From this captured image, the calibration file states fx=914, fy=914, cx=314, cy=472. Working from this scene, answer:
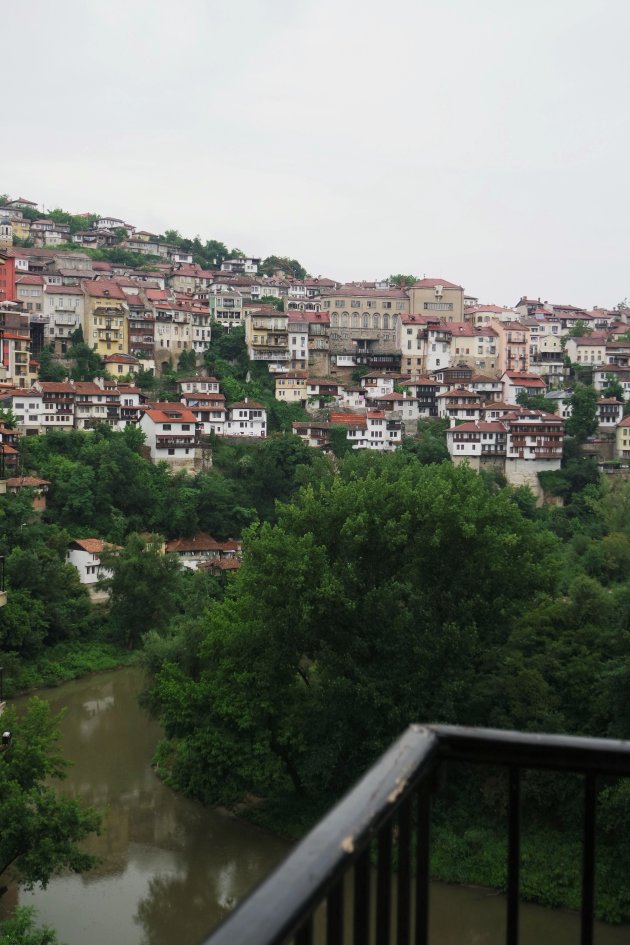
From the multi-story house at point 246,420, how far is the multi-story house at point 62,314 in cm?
967

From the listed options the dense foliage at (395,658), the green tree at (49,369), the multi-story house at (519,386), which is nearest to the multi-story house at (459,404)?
the multi-story house at (519,386)

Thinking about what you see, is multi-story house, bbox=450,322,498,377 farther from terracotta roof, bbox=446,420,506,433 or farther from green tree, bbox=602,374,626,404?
terracotta roof, bbox=446,420,506,433

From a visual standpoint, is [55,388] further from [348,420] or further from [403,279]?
[403,279]

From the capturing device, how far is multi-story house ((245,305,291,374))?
4416cm

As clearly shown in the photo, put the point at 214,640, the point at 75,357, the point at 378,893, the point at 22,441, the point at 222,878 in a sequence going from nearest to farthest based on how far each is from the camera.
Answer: the point at 378,893 → the point at 222,878 → the point at 214,640 → the point at 22,441 → the point at 75,357

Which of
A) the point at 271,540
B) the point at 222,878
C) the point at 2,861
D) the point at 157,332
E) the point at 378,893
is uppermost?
the point at 157,332

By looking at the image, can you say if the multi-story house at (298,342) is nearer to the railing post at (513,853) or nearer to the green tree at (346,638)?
the green tree at (346,638)

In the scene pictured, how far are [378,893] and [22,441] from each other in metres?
29.9

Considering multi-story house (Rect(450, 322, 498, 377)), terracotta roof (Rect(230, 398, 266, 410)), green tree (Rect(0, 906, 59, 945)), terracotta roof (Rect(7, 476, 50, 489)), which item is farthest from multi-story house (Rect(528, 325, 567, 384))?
green tree (Rect(0, 906, 59, 945))

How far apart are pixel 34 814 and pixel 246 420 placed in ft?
90.7

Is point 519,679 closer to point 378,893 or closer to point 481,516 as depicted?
point 481,516

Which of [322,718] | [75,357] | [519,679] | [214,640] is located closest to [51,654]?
[214,640]

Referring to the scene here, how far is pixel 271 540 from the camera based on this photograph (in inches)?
526

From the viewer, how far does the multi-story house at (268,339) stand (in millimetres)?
44156
